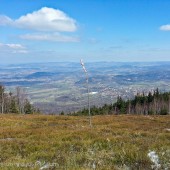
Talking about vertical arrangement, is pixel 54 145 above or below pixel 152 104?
above

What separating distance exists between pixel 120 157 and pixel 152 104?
115 m

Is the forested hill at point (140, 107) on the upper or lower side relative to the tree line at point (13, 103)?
lower

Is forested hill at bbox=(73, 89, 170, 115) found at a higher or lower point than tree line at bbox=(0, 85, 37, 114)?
lower

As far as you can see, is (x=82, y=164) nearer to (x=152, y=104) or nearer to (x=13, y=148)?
(x=13, y=148)

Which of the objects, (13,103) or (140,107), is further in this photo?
(140,107)

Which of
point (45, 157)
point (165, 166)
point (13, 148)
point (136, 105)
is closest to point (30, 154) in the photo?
point (45, 157)

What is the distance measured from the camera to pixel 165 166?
9375 millimetres

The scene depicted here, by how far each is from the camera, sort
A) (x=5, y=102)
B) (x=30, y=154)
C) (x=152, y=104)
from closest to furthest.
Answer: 1. (x=30, y=154)
2. (x=5, y=102)
3. (x=152, y=104)

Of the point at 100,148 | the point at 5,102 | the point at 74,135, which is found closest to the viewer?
the point at 100,148

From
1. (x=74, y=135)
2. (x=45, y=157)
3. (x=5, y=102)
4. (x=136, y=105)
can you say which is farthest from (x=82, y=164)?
(x=136, y=105)

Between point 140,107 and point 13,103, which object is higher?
point 13,103

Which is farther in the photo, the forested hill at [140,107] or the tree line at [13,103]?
the forested hill at [140,107]

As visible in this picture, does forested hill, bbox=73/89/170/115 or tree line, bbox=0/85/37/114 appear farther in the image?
forested hill, bbox=73/89/170/115

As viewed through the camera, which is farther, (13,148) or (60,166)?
(13,148)
